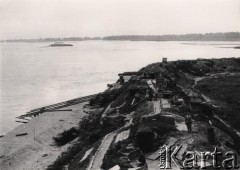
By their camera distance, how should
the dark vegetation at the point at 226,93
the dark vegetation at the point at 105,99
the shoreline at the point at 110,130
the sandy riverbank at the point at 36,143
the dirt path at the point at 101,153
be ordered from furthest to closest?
the dark vegetation at the point at 105,99
the dark vegetation at the point at 226,93
the sandy riverbank at the point at 36,143
the shoreline at the point at 110,130
the dirt path at the point at 101,153

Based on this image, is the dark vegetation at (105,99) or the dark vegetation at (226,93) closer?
the dark vegetation at (226,93)

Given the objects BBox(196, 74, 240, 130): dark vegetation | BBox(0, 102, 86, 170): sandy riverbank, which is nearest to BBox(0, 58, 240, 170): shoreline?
BBox(0, 102, 86, 170): sandy riverbank

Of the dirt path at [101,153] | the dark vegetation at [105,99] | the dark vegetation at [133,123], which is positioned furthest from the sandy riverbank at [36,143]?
→ the dirt path at [101,153]

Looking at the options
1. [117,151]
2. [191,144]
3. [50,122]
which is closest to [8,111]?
[50,122]

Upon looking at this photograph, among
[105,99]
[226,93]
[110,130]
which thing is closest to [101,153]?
[110,130]

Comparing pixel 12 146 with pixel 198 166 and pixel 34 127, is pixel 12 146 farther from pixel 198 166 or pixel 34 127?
pixel 198 166

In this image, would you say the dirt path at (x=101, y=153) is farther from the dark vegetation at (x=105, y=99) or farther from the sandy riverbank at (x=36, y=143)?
the dark vegetation at (x=105, y=99)

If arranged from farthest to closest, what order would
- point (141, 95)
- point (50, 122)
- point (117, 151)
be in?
point (50, 122), point (141, 95), point (117, 151)

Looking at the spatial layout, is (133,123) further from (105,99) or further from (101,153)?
(105,99)

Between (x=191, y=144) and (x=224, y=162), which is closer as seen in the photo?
(x=224, y=162)
